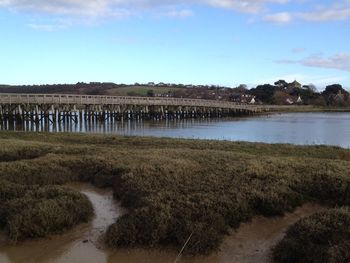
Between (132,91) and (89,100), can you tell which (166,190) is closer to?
(89,100)

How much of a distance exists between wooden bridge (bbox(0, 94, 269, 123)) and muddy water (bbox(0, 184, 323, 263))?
40.8 meters

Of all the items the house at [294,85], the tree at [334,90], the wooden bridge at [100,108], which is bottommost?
the wooden bridge at [100,108]

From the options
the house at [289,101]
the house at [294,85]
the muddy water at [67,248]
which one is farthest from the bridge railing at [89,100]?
the house at [294,85]

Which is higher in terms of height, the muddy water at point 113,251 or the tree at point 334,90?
the tree at point 334,90

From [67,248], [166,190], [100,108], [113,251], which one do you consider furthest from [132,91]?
[113,251]

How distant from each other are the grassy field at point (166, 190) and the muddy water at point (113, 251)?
18cm

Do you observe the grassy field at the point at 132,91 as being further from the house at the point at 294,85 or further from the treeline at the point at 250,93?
the house at the point at 294,85

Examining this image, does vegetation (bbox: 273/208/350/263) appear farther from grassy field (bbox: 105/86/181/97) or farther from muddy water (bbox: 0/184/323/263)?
grassy field (bbox: 105/86/181/97)

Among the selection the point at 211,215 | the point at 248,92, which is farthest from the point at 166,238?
the point at 248,92

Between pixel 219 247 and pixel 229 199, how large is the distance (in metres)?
1.79

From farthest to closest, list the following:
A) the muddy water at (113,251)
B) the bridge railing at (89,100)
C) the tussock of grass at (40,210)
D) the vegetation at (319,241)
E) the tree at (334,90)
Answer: the tree at (334,90) → the bridge railing at (89,100) → the tussock of grass at (40,210) → the muddy water at (113,251) → the vegetation at (319,241)

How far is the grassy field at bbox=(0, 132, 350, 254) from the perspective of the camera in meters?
7.84

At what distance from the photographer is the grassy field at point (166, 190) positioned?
7.84m

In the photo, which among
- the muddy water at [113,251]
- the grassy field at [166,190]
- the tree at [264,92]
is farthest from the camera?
the tree at [264,92]
